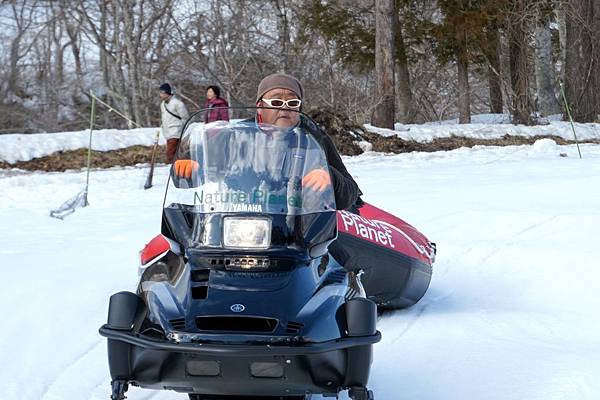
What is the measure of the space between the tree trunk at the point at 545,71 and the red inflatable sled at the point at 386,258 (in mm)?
24478

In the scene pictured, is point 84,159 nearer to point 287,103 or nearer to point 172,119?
point 172,119

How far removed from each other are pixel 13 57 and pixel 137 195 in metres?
23.5

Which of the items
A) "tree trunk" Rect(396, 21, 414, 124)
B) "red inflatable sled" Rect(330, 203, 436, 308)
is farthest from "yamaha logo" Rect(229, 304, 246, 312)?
"tree trunk" Rect(396, 21, 414, 124)

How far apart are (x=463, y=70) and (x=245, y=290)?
87.8 feet

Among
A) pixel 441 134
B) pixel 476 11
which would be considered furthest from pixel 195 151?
pixel 476 11

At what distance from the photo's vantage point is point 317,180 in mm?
4129

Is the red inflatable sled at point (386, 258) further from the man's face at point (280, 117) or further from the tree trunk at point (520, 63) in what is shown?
the tree trunk at point (520, 63)

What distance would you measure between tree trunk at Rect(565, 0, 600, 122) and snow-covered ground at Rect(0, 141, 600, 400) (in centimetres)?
1797

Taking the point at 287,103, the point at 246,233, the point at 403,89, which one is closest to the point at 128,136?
the point at 403,89

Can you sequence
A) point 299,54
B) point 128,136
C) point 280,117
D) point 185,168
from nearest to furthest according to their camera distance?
1. point 185,168
2. point 280,117
3. point 128,136
4. point 299,54

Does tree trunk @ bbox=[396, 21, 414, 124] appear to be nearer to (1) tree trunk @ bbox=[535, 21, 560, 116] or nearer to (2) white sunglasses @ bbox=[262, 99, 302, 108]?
(1) tree trunk @ bbox=[535, 21, 560, 116]

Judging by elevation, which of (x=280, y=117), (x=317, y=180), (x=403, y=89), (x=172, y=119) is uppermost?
(x=403, y=89)

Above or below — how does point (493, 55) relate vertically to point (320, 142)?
above

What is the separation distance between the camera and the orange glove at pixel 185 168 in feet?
13.5
